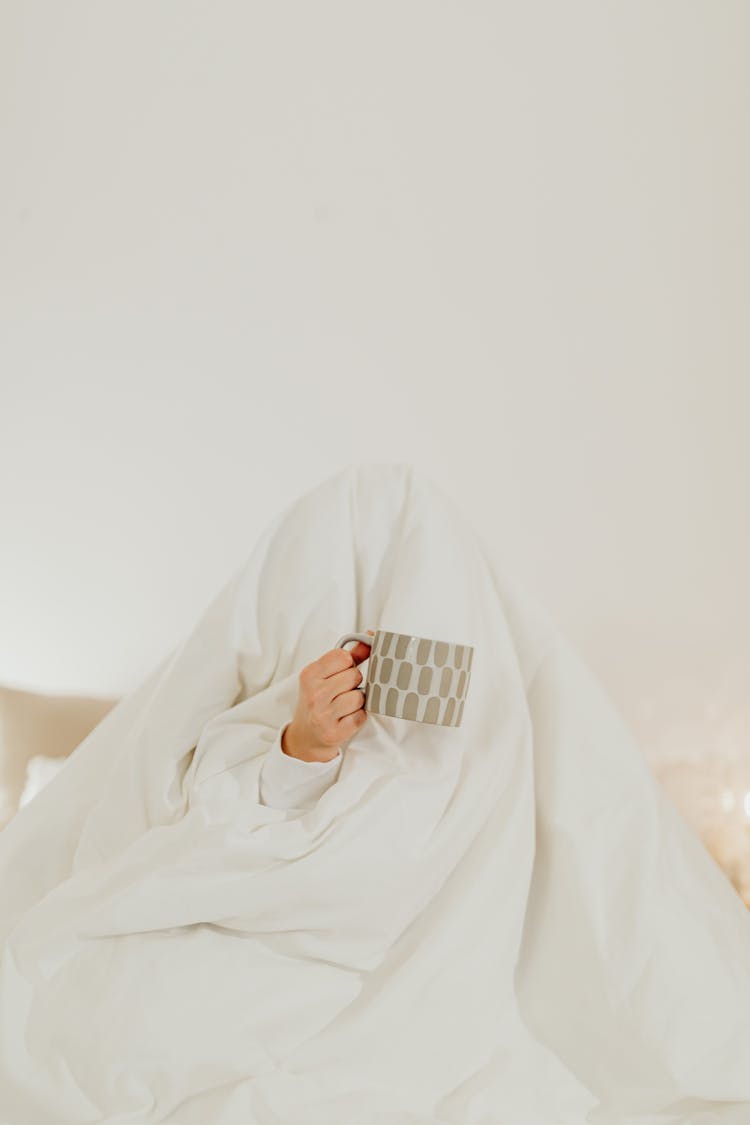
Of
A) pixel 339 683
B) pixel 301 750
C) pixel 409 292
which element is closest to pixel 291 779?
pixel 301 750

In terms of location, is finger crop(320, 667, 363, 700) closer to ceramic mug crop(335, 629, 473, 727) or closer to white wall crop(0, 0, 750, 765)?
ceramic mug crop(335, 629, 473, 727)

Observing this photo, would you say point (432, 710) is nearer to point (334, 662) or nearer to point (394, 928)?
point (334, 662)

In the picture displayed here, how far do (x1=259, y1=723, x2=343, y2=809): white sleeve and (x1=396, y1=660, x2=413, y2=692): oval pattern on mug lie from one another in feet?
0.53

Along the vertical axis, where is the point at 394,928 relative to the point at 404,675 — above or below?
below

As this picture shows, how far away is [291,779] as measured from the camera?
1042 mm

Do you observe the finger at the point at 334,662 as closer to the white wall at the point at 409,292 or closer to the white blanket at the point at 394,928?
the white blanket at the point at 394,928

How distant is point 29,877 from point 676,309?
1.66 meters

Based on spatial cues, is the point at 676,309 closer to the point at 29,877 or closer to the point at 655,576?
the point at 655,576

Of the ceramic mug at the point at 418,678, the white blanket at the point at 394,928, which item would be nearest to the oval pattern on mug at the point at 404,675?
the ceramic mug at the point at 418,678

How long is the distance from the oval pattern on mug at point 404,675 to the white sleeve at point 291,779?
16 centimetres

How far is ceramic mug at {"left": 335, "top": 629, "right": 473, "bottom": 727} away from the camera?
3.04 feet

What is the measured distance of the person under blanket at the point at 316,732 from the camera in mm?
987

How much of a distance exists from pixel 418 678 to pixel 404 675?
14 millimetres

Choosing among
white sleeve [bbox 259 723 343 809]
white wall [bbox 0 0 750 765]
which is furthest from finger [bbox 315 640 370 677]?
white wall [bbox 0 0 750 765]
